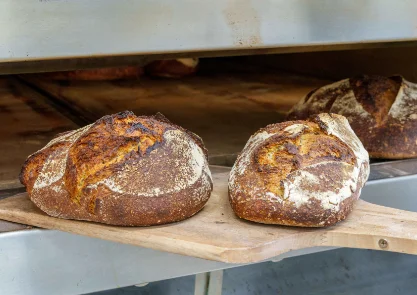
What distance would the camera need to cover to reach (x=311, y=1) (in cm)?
118

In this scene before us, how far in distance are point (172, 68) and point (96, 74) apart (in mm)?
318

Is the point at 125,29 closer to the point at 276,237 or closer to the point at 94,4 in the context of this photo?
the point at 94,4

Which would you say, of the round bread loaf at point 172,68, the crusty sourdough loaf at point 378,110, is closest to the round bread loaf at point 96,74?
the round bread loaf at point 172,68

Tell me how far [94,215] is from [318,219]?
15.1 inches

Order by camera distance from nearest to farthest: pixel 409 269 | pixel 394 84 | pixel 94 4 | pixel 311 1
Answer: pixel 94 4, pixel 311 1, pixel 394 84, pixel 409 269

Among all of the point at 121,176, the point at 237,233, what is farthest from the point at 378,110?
the point at 121,176

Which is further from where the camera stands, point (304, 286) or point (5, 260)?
point (304, 286)

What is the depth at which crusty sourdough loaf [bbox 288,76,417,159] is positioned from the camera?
147 cm

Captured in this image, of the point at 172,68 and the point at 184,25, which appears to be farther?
the point at 172,68

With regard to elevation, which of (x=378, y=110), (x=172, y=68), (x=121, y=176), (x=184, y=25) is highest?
(x=184, y=25)

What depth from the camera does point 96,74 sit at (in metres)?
2.43

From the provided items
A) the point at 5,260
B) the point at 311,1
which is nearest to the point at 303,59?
the point at 311,1

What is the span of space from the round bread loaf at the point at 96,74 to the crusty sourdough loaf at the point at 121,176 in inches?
52.9

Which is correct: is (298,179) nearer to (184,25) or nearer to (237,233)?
(237,233)
